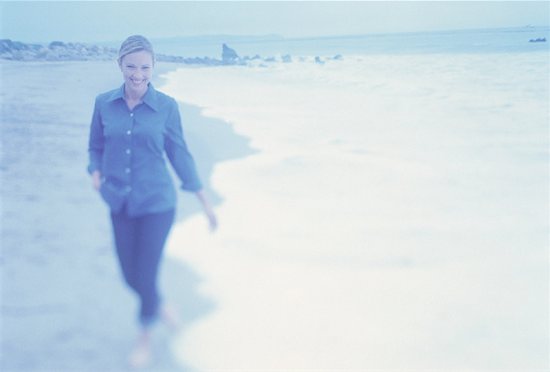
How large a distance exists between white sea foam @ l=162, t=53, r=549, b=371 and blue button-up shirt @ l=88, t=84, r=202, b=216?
91 cm

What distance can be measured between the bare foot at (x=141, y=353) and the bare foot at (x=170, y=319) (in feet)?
0.58

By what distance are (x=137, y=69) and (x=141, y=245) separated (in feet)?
2.64

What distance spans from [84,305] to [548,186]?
4.94 m

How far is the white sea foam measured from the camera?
3.09m

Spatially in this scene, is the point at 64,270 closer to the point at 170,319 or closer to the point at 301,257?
the point at 170,319

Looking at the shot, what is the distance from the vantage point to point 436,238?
450 centimetres

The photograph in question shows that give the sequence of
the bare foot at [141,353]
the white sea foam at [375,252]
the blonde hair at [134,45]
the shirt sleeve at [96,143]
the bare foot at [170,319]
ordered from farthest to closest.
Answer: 1. the white sea foam at [375,252]
2. the bare foot at [170,319]
3. the bare foot at [141,353]
4. the shirt sleeve at [96,143]
5. the blonde hair at [134,45]

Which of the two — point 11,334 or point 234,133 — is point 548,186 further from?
point 11,334

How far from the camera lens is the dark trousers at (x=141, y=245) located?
2539mm

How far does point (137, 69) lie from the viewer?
2.41 m

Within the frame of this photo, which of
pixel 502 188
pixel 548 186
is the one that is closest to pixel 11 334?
pixel 502 188

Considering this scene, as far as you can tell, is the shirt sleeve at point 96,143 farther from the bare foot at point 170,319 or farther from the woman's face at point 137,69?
the bare foot at point 170,319

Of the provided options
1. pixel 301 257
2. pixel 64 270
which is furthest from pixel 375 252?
pixel 64 270

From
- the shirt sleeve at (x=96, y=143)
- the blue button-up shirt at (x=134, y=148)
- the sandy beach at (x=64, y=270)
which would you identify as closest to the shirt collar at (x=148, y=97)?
the blue button-up shirt at (x=134, y=148)
